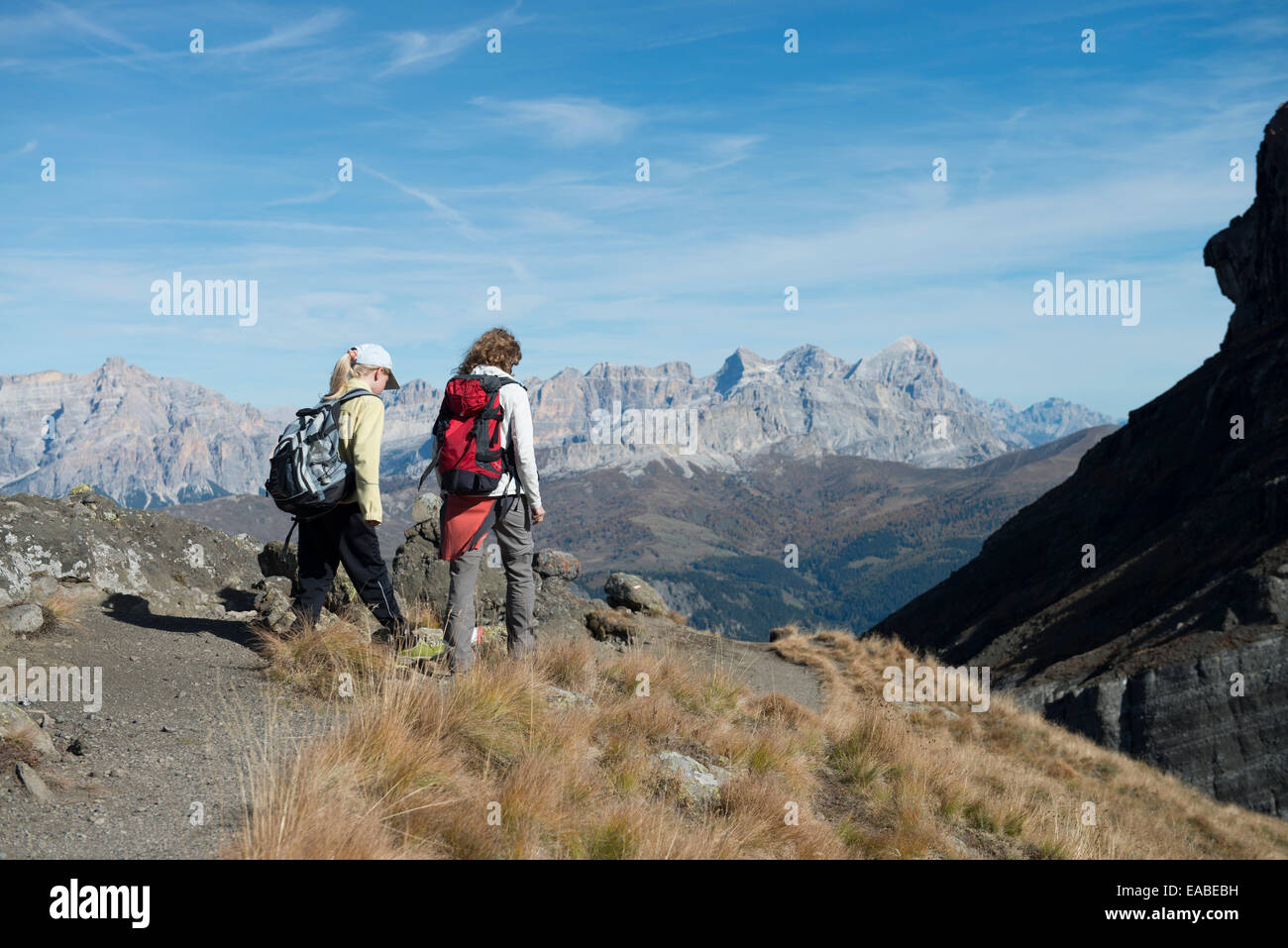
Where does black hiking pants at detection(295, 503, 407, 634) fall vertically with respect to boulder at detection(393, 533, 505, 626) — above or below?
above

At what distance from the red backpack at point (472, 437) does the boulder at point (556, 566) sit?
11492mm

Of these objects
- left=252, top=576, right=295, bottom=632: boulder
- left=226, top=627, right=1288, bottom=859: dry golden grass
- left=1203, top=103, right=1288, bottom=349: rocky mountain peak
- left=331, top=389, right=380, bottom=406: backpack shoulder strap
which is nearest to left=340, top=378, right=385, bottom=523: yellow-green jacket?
left=331, top=389, right=380, bottom=406: backpack shoulder strap

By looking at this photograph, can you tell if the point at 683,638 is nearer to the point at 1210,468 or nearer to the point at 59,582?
the point at 59,582

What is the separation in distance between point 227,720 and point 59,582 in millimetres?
6208

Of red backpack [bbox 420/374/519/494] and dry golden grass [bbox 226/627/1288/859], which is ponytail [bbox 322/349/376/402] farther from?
dry golden grass [bbox 226/627/1288/859]

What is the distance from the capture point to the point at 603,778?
597cm

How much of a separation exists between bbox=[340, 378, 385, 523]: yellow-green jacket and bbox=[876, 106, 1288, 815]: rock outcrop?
3051cm

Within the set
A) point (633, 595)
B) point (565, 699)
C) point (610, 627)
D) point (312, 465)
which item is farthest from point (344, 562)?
point (633, 595)

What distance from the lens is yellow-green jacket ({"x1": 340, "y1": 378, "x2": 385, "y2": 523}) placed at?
762cm

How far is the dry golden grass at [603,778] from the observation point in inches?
176

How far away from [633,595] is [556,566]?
3225mm

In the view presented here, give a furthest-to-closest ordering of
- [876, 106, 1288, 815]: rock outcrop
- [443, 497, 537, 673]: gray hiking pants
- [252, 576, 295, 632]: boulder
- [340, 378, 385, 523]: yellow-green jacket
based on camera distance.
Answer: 1. [876, 106, 1288, 815]: rock outcrop
2. [252, 576, 295, 632]: boulder
3. [340, 378, 385, 523]: yellow-green jacket
4. [443, 497, 537, 673]: gray hiking pants

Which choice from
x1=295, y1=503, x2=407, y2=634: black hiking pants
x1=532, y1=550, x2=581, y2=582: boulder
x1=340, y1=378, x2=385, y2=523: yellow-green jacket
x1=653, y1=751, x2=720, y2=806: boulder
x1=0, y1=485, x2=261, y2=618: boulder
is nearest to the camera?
x1=653, y1=751, x2=720, y2=806: boulder
